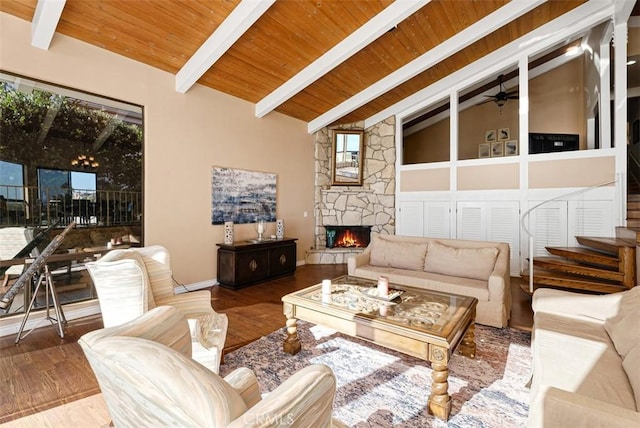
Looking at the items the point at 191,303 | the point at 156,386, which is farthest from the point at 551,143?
the point at 156,386

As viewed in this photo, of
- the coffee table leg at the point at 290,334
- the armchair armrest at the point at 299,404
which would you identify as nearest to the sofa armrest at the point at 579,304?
the coffee table leg at the point at 290,334

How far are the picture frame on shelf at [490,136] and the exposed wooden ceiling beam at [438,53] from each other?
279cm

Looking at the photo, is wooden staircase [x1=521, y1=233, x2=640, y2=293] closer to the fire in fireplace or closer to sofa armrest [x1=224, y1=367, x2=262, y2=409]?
the fire in fireplace

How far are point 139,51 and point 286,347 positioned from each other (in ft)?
12.9

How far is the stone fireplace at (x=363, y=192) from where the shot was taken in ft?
23.3

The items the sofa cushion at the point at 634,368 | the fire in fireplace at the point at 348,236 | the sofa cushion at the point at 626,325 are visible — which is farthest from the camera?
the fire in fireplace at the point at 348,236

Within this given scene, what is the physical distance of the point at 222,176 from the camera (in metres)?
5.10

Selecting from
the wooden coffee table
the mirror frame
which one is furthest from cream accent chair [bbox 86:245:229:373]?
the mirror frame

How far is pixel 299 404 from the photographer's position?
2.87 feet

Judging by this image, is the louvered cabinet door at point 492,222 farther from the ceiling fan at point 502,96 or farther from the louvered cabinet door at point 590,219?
the ceiling fan at point 502,96

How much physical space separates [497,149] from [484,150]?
0.90 ft

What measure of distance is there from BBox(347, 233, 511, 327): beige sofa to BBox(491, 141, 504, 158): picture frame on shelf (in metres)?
3.78

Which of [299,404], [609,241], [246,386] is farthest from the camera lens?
[609,241]

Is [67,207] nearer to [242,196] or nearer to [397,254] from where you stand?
[242,196]
